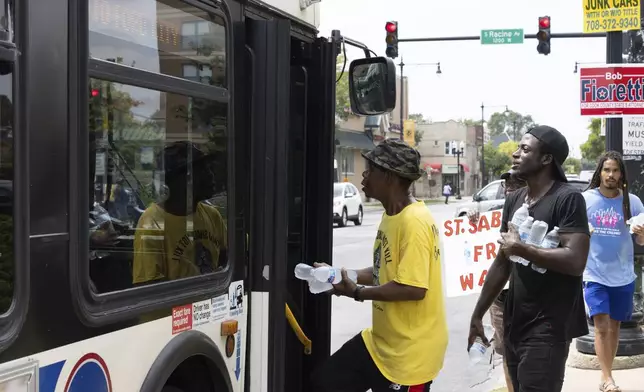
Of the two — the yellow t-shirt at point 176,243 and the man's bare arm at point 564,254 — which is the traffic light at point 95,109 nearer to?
the yellow t-shirt at point 176,243

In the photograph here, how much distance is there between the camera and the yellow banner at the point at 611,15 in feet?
25.0

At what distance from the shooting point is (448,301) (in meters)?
11.9

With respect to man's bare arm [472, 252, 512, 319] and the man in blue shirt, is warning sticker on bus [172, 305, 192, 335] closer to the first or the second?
man's bare arm [472, 252, 512, 319]

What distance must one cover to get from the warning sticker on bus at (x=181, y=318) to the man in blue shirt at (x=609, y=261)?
4049 millimetres

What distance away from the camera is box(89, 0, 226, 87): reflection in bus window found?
8.13ft

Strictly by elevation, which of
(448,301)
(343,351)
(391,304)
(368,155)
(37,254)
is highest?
(368,155)

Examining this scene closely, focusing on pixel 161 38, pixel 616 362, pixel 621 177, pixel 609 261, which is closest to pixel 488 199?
pixel 616 362

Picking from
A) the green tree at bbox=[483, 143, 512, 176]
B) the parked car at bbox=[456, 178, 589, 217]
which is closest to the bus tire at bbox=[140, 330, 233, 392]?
the parked car at bbox=[456, 178, 589, 217]

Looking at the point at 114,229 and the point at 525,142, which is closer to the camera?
the point at 114,229

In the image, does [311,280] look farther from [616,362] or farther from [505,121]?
[505,121]

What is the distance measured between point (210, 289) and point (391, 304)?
97 cm

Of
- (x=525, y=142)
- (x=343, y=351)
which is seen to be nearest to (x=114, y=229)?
(x=343, y=351)

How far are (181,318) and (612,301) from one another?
436 cm

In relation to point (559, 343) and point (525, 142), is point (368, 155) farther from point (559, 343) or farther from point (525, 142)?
point (559, 343)
